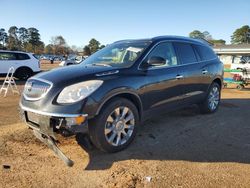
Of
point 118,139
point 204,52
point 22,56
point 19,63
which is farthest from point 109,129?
point 22,56

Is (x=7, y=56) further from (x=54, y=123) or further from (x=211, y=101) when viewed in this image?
(x=54, y=123)

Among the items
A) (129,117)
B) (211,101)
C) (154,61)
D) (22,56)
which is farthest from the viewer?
(22,56)

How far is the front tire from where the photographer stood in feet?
13.2

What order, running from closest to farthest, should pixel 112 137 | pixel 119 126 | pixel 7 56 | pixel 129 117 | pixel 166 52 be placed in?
pixel 112 137
pixel 119 126
pixel 129 117
pixel 166 52
pixel 7 56

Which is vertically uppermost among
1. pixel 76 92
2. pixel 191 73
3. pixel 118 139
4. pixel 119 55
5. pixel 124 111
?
pixel 119 55

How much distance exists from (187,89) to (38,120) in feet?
10.6

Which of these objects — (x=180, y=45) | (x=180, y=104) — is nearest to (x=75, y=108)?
(x=180, y=104)

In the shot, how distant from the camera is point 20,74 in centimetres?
1558

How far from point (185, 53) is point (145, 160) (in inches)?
110

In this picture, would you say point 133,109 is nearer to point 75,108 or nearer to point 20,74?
point 75,108

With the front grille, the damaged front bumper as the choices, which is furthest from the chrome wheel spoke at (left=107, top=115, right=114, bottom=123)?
the front grille

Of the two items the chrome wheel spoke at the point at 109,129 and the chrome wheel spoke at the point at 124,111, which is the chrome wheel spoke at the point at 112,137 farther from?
the chrome wheel spoke at the point at 124,111

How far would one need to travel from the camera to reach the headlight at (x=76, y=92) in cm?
384

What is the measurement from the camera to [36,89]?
414 cm
